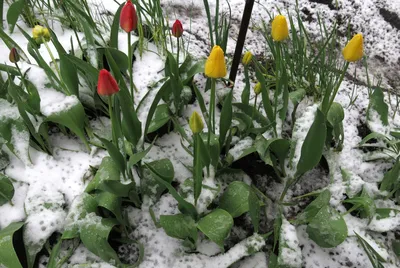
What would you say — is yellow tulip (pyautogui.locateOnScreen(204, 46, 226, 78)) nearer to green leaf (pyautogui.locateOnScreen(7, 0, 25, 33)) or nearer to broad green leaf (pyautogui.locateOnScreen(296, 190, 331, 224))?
broad green leaf (pyautogui.locateOnScreen(296, 190, 331, 224))

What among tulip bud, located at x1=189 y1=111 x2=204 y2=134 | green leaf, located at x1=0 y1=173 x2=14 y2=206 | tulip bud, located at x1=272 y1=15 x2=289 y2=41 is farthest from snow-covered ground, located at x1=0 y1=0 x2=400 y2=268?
→ tulip bud, located at x1=272 y1=15 x2=289 y2=41

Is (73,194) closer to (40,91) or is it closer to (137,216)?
(137,216)

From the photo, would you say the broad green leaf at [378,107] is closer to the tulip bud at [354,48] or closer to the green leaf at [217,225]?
the tulip bud at [354,48]

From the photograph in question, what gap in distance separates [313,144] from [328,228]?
0.25 metres

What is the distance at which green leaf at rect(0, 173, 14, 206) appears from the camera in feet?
4.00

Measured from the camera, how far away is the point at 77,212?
1.19 metres

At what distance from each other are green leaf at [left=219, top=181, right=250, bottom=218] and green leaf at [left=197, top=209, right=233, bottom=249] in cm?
6

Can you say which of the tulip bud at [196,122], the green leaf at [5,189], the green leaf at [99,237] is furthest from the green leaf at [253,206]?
the green leaf at [5,189]

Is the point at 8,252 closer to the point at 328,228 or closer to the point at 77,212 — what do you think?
the point at 77,212

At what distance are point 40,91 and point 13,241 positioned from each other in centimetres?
52

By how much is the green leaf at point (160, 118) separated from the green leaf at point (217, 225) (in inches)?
13.7

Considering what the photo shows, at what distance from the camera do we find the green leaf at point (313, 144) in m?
1.05

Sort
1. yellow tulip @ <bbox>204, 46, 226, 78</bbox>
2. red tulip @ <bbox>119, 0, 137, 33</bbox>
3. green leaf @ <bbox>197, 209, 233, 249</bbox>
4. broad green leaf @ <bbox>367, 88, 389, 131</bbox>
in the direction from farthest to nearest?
1. broad green leaf @ <bbox>367, 88, 389, 131</bbox>
2. green leaf @ <bbox>197, 209, 233, 249</bbox>
3. red tulip @ <bbox>119, 0, 137, 33</bbox>
4. yellow tulip @ <bbox>204, 46, 226, 78</bbox>

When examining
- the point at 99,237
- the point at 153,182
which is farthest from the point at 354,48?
the point at 99,237
